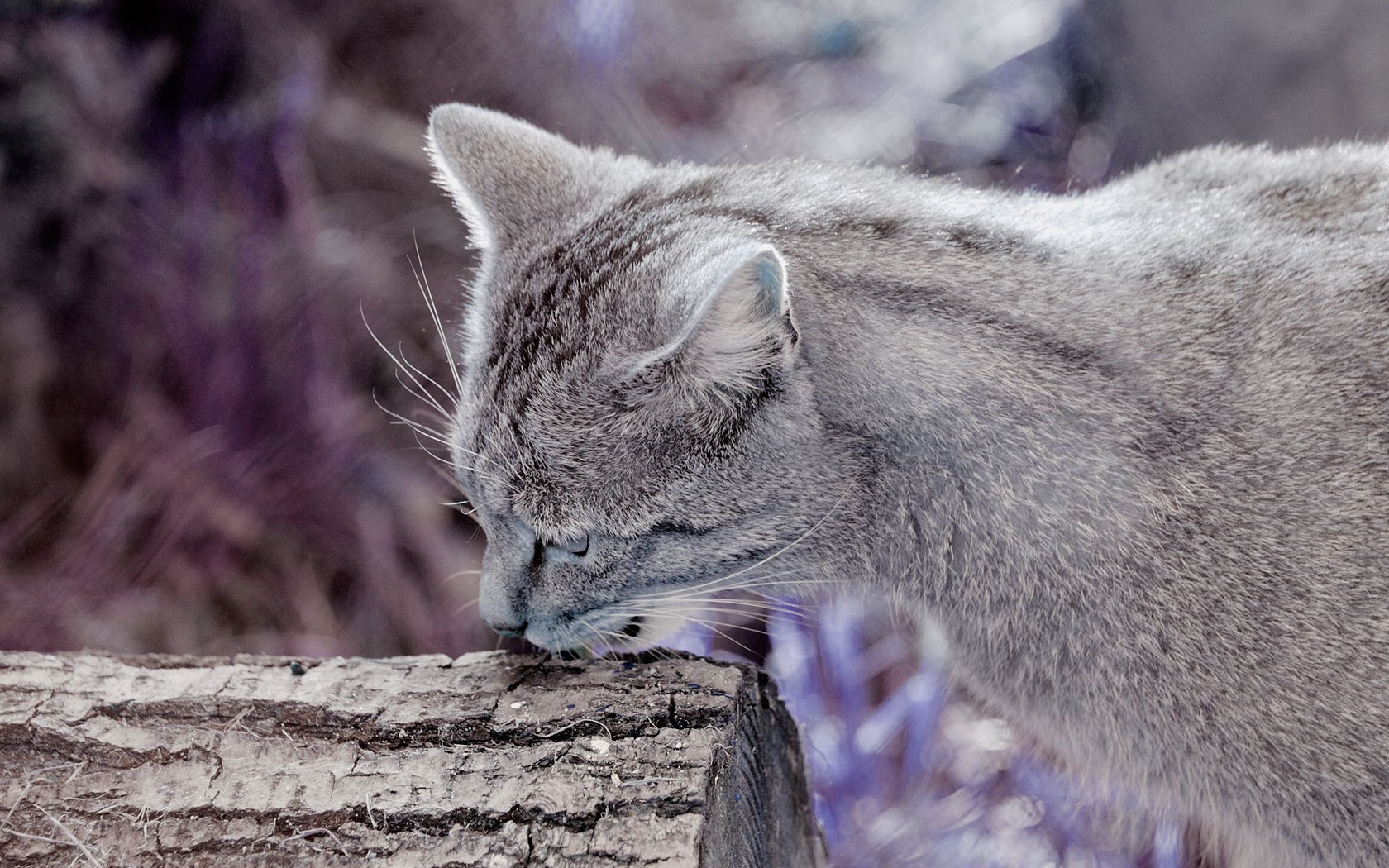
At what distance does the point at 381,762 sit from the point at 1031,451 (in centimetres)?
71

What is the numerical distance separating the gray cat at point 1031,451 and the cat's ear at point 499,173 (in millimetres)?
137

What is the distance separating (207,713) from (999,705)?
91cm

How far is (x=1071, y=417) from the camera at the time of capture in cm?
104

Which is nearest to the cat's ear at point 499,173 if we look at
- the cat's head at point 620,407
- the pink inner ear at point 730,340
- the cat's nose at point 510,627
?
the cat's head at point 620,407

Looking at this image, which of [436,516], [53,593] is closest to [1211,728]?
[436,516]

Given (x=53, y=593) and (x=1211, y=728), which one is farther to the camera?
(x=53, y=593)

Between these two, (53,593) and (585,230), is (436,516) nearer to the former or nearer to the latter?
(53,593)

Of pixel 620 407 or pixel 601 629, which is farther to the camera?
pixel 601 629

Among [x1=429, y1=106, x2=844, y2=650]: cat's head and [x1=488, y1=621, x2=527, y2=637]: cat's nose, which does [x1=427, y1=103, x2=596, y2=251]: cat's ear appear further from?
[x1=488, y1=621, x2=527, y2=637]: cat's nose

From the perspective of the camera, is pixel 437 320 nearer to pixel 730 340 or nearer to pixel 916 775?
pixel 730 340

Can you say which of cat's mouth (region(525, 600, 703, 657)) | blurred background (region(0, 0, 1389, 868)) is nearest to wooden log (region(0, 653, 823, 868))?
cat's mouth (region(525, 600, 703, 657))

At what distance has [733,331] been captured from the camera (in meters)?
0.96

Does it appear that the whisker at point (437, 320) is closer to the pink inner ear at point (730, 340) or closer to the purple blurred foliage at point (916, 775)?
the pink inner ear at point (730, 340)

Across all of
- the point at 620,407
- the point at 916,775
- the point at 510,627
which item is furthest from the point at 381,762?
the point at 916,775
